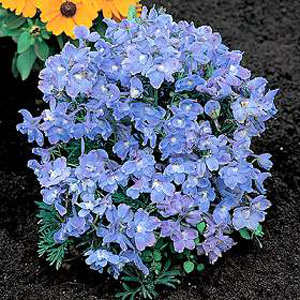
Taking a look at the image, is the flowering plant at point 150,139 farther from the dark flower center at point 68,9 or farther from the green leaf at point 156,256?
the dark flower center at point 68,9

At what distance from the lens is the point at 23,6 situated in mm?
3104

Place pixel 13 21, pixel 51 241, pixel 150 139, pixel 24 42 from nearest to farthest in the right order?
pixel 150 139 < pixel 51 241 < pixel 24 42 < pixel 13 21

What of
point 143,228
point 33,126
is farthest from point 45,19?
point 143,228

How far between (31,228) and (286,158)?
109 cm

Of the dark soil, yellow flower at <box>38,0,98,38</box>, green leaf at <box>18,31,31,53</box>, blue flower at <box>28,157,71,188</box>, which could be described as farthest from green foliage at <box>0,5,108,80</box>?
blue flower at <box>28,157,71,188</box>

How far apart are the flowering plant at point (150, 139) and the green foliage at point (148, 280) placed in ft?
0.10

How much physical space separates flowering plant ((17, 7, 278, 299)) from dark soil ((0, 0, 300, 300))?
0.20 meters

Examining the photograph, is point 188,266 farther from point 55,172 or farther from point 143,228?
point 55,172

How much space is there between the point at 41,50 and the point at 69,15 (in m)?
0.25

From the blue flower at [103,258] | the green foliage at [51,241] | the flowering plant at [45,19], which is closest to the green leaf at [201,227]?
the blue flower at [103,258]

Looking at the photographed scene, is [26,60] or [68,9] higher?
[68,9]

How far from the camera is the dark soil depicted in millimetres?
2705

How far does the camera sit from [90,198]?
240 cm

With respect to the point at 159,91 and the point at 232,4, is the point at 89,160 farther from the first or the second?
the point at 232,4
